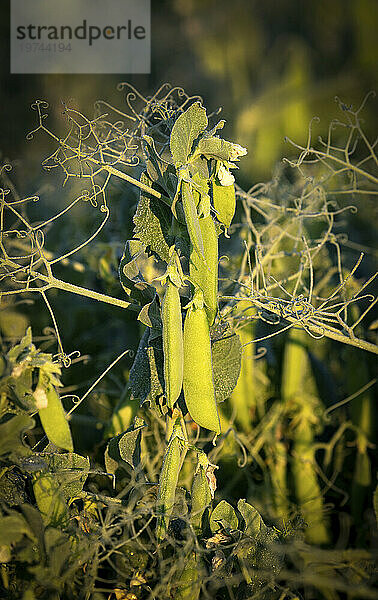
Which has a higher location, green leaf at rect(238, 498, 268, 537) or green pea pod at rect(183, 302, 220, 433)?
green pea pod at rect(183, 302, 220, 433)

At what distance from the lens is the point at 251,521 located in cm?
50

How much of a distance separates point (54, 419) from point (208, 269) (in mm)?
161

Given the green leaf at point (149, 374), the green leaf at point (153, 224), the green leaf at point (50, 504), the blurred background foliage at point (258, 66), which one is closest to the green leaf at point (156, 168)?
the green leaf at point (153, 224)

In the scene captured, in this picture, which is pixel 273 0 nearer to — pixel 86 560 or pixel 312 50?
pixel 312 50

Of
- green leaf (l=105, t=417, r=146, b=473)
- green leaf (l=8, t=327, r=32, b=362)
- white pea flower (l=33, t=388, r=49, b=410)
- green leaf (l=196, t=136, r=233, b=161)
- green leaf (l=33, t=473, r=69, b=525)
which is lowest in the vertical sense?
green leaf (l=33, t=473, r=69, b=525)

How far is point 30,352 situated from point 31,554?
13cm

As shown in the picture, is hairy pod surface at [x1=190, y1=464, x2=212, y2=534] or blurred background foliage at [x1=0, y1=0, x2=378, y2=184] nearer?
hairy pod surface at [x1=190, y1=464, x2=212, y2=534]

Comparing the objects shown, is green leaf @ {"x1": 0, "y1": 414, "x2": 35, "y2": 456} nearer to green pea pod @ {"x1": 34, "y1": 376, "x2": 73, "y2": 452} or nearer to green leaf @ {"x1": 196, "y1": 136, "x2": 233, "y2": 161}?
green pea pod @ {"x1": 34, "y1": 376, "x2": 73, "y2": 452}

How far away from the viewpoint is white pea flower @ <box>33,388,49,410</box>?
1.51ft

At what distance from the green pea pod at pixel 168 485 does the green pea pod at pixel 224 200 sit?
0.16 m

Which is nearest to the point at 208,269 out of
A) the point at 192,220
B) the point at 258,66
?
the point at 192,220

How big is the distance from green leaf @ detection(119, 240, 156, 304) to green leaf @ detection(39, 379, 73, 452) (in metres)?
0.10

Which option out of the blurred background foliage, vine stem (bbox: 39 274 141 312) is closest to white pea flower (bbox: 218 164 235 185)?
vine stem (bbox: 39 274 141 312)

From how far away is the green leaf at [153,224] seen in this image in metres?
0.49
